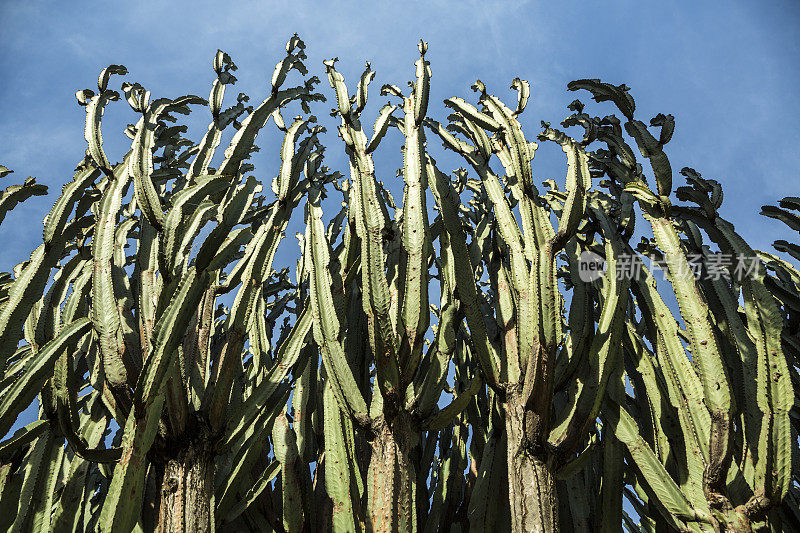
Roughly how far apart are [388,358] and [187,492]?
2.98 feet

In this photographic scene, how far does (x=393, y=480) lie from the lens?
231cm

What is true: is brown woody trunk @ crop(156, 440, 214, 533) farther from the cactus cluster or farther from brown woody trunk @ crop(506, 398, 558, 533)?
brown woody trunk @ crop(506, 398, 558, 533)

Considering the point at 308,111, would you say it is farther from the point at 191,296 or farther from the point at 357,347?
the point at 191,296

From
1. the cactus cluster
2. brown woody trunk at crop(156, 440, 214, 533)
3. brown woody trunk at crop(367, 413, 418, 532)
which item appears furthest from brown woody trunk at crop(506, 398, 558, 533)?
brown woody trunk at crop(156, 440, 214, 533)

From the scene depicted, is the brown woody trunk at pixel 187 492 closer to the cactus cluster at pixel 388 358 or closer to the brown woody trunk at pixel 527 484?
the cactus cluster at pixel 388 358

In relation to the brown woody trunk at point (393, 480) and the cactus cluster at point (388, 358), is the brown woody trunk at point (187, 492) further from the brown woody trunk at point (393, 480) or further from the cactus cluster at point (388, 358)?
the brown woody trunk at point (393, 480)

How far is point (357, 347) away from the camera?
3.07 meters

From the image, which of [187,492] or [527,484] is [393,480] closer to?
[527,484]

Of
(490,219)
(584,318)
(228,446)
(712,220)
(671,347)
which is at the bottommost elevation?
(228,446)

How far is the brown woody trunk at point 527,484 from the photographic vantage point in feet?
7.32

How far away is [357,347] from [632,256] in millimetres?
1462

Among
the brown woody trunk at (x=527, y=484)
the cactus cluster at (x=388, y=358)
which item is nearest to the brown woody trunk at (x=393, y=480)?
the cactus cluster at (x=388, y=358)

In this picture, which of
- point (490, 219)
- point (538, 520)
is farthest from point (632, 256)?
point (538, 520)

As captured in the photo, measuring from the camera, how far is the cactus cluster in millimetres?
2285
